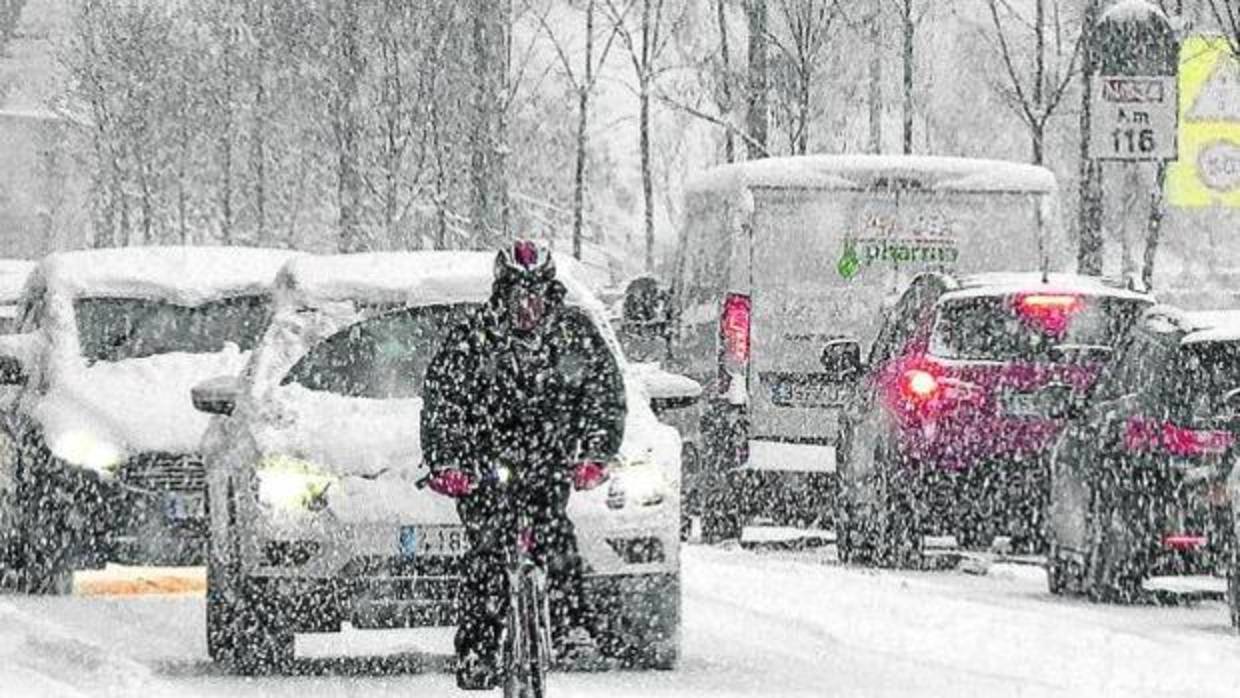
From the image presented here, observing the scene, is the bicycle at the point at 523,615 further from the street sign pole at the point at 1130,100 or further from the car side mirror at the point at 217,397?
the street sign pole at the point at 1130,100

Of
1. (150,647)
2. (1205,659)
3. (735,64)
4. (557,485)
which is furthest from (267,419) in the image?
(735,64)

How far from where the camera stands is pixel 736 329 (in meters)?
19.4

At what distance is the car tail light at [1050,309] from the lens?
17.0 meters

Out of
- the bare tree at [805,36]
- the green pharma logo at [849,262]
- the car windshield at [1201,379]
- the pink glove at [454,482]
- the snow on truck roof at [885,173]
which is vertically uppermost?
the bare tree at [805,36]

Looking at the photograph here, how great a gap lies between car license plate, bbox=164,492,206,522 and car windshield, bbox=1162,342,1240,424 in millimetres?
4813

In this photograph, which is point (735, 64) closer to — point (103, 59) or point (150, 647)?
point (103, 59)

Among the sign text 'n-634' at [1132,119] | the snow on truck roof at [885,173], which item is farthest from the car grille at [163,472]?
the sign text 'n-634' at [1132,119]

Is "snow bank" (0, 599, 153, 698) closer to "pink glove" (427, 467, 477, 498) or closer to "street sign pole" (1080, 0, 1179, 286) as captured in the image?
"pink glove" (427, 467, 477, 498)

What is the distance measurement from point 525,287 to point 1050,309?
843 centimetres

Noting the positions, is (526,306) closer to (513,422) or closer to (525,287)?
(525,287)

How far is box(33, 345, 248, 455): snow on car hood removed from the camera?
15.6 m

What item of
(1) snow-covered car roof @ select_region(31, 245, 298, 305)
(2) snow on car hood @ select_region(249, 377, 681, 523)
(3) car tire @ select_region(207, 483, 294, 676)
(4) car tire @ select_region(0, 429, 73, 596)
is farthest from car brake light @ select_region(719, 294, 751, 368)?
(3) car tire @ select_region(207, 483, 294, 676)

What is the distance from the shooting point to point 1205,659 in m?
12.2

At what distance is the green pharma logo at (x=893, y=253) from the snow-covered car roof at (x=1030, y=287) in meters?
2.46
